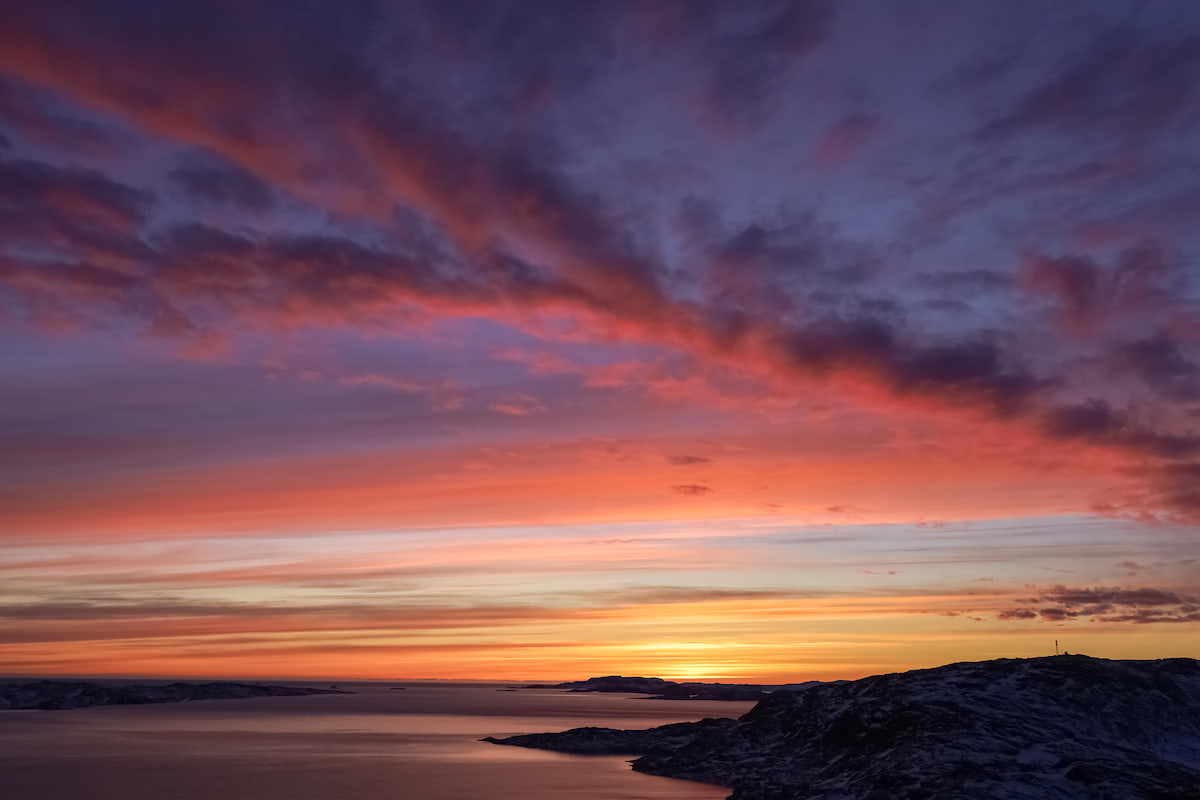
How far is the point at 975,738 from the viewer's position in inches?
1806

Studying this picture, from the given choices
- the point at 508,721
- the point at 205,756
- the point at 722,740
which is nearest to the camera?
the point at 722,740

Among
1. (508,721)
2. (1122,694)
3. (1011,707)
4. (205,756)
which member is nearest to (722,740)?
(1011,707)

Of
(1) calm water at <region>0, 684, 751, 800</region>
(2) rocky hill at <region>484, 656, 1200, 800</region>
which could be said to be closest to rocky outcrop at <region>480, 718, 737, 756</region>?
(1) calm water at <region>0, 684, 751, 800</region>

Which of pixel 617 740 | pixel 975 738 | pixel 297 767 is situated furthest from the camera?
pixel 617 740

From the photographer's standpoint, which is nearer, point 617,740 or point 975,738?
point 975,738

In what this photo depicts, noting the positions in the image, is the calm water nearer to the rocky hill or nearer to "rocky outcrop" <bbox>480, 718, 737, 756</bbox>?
"rocky outcrop" <bbox>480, 718, 737, 756</bbox>

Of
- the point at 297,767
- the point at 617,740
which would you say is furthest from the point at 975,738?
the point at 297,767

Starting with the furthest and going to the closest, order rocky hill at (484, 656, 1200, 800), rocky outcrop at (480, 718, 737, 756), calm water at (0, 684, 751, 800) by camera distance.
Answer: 1. rocky outcrop at (480, 718, 737, 756)
2. calm water at (0, 684, 751, 800)
3. rocky hill at (484, 656, 1200, 800)

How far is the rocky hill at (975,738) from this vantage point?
40.5 m

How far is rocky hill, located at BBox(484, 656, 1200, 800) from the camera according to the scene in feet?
133

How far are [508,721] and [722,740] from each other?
7199cm

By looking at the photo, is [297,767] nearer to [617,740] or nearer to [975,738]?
[617,740]

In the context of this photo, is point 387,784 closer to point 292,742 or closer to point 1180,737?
point 292,742

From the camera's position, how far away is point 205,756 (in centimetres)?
7119
